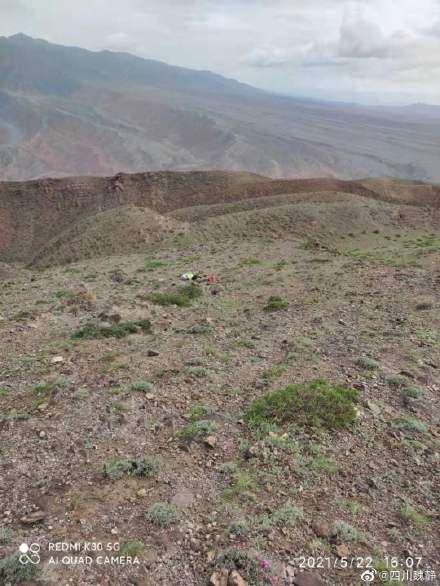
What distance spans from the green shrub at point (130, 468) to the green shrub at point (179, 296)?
9474 mm


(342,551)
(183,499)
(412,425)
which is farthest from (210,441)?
(412,425)

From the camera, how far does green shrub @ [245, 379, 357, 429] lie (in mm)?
8156

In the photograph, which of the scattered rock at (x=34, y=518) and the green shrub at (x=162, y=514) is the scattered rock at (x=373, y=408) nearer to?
the green shrub at (x=162, y=514)

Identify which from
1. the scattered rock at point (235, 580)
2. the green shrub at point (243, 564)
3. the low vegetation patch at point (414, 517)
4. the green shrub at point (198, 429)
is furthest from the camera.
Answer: the green shrub at point (198, 429)

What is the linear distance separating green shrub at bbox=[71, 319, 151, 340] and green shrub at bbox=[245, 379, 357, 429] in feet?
18.0

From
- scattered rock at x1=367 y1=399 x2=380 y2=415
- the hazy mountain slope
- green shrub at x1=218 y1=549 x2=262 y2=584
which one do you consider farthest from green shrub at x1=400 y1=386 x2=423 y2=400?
the hazy mountain slope

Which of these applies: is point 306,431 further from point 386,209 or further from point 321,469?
point 386,209

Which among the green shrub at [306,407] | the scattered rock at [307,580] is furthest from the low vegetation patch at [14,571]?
the green shrub at [306,407]

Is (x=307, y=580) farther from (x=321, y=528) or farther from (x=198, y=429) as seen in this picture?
(x=198, y=429)

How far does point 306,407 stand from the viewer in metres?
8.45

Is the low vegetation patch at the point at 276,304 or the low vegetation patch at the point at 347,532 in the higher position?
the low vegetation patch at the point at 347,532

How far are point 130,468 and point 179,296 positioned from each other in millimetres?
10342

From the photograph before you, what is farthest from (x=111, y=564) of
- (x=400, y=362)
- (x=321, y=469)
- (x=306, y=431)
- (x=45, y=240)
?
(x=45, y=240)

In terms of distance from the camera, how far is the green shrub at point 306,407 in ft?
26.8
